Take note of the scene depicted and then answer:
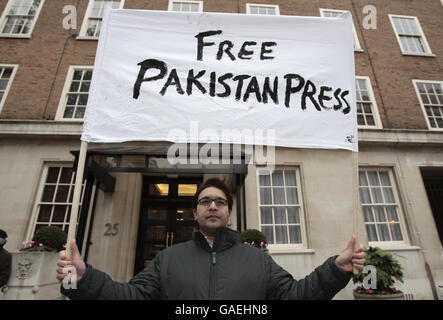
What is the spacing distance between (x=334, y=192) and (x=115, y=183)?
747 centimetres

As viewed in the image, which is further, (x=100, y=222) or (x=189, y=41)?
(x=100, y=222)

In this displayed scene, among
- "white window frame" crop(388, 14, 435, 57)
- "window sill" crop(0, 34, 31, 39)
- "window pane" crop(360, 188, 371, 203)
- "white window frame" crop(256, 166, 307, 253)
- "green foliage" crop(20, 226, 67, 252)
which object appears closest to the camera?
"green foliage" crop(20, 226, 67, 252)

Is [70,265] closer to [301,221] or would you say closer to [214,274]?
[214,274]

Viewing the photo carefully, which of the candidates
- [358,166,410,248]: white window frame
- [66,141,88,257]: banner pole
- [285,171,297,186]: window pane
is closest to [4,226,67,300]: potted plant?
[66,141,88,257]: banner pole

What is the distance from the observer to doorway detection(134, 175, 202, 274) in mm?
8320

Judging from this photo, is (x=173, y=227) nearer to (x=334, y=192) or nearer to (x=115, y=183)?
(x=115, y=183)

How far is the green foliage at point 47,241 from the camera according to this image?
19.8ft

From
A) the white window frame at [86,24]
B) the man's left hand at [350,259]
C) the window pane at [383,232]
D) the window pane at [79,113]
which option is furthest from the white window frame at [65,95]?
the window pane at [383,232]

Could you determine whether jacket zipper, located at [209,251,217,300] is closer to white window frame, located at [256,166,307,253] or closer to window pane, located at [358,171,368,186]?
white window frame, located at [256,166,307,253]

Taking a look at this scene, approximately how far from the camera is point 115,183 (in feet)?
27.3

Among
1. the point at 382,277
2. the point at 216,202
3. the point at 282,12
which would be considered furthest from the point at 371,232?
the point at 282,12

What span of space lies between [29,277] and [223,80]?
6314 mm

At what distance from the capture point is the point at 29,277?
5605 millimetres
